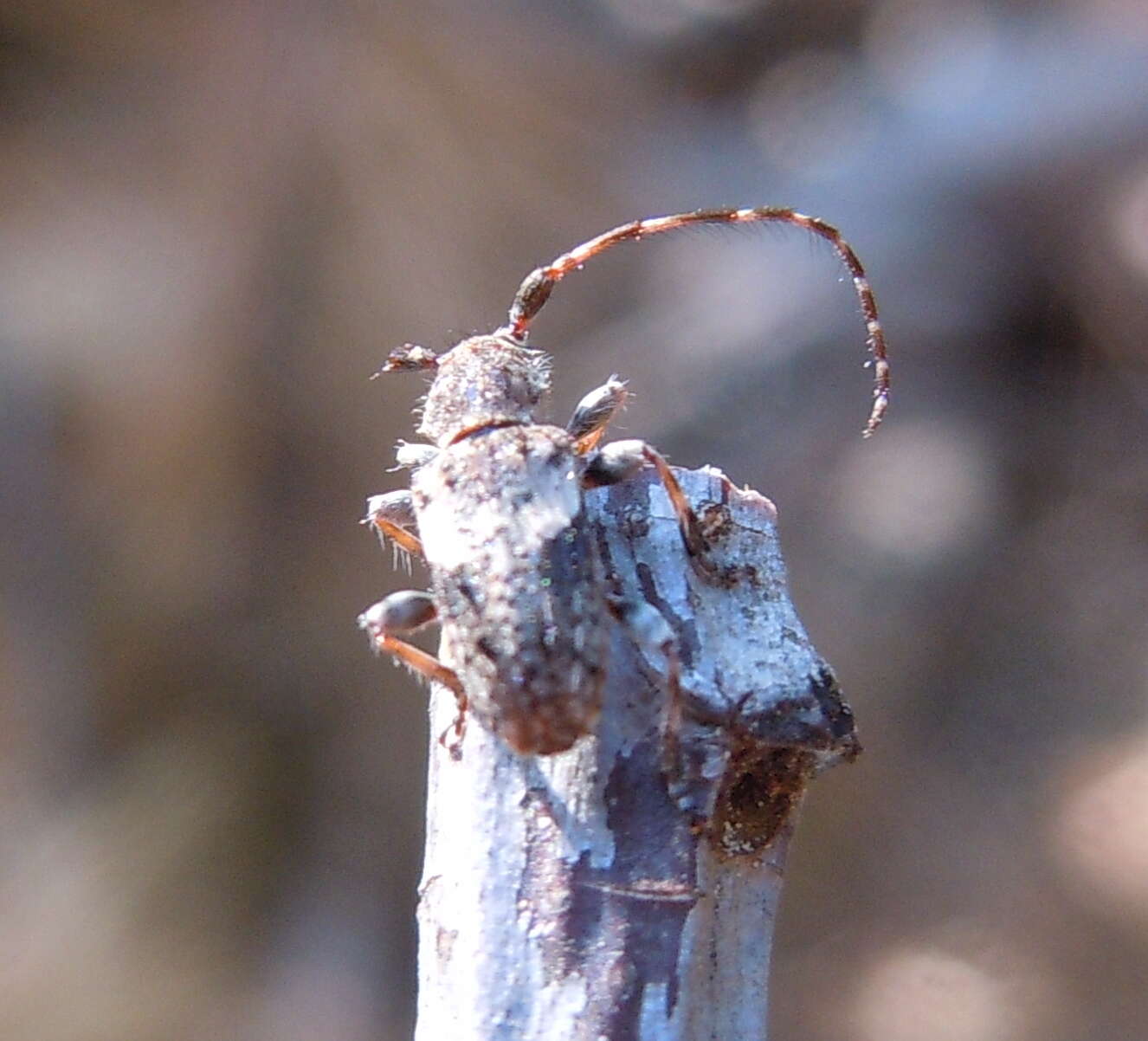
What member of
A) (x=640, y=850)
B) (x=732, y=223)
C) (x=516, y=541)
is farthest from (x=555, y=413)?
(x=640, y=850)

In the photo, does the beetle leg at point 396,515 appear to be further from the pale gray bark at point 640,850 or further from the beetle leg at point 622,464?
the pale gray bark at point 640,850

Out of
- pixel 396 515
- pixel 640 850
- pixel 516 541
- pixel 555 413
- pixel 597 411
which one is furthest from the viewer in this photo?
pixel 555 413

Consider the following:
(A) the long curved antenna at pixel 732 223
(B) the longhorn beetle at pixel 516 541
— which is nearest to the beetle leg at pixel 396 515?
(B) the longhorn beetle at pixel 516 541

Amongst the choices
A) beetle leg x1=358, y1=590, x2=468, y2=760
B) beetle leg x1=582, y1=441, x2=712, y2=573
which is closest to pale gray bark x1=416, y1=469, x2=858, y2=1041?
beetle leg x1=582, y1=441, x2=712, y2=573

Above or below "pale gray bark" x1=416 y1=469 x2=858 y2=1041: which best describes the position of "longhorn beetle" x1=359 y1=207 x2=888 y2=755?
above

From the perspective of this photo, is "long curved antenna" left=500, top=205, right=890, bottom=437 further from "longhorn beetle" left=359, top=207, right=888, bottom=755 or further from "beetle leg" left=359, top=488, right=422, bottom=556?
"beetle leg" left=359, top=488, right=422, bottom=556

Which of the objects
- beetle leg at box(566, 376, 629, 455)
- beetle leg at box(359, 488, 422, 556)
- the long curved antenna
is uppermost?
the long curved antenna

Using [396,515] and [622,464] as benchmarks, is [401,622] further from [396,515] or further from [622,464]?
[622,464]

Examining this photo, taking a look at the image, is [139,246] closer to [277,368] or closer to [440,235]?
[277,368]
